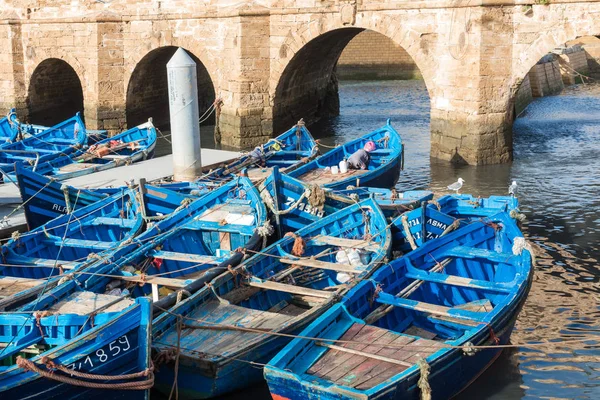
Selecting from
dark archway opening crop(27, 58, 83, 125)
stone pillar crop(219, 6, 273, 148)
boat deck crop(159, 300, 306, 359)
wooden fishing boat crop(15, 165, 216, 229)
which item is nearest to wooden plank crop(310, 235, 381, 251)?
boat deck crop(159, 300, 306, 359)

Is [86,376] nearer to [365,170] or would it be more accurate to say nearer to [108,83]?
[365,170]

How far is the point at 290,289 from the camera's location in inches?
364

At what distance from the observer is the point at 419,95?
3222cm

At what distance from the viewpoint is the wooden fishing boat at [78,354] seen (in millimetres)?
6664

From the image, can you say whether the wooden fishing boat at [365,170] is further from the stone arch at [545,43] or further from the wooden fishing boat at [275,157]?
the stone arch at [545,43]

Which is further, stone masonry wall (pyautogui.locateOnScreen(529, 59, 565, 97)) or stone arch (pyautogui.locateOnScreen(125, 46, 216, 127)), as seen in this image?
stone masonry wall (pyautogui.locateOnScreen(529, 59, 565, 97))

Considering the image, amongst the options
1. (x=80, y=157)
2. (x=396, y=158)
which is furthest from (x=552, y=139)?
(x=80, y=157)

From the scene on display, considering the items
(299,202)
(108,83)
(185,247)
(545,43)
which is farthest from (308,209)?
(108,83)

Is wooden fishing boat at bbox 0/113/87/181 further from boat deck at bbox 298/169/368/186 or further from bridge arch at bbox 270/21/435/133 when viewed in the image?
boat deck at bbox 298/169/368/186

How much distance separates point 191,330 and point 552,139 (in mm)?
16266

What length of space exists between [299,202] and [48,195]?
14.2 feet

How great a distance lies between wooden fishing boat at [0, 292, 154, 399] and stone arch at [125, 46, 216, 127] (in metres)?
17.3

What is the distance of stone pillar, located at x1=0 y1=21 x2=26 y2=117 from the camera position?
26.9 m

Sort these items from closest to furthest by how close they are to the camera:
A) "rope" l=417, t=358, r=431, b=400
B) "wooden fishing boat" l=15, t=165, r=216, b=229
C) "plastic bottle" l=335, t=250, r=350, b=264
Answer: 1. "rope" l=417, t=358, r=431, b=400
2. "plastic bottle" l=335, t=250, r=350, b=264
3. "wooden fishing boat" l=15, t=165, r=216, b=229
